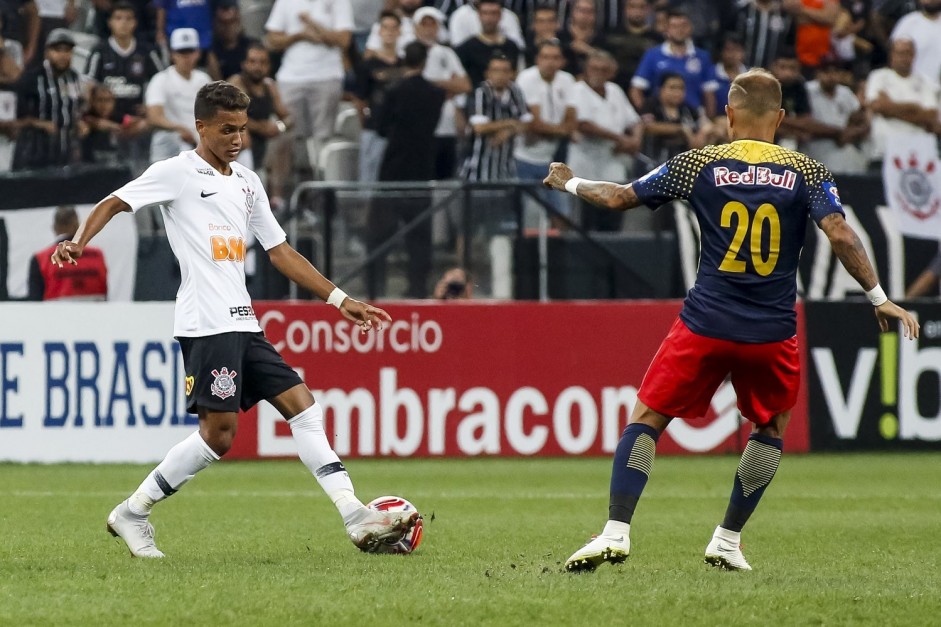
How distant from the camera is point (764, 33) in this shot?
19.3m

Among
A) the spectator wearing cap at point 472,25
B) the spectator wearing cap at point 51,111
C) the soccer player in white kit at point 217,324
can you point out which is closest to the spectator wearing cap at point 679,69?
the spectator wearing cap at point 472,25

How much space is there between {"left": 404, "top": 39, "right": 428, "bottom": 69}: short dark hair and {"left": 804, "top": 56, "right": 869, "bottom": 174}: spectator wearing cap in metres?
4.70

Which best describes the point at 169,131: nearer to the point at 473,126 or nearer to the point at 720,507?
the point at 473,126

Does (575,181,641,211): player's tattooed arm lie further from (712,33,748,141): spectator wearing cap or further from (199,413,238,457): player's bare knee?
(712,33,748,141): spectator wearing cap

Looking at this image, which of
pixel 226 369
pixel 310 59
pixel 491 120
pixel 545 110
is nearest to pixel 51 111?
pixel 310 59

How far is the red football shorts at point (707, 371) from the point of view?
6.61 meters

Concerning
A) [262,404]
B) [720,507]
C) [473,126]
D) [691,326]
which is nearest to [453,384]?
[262,404]

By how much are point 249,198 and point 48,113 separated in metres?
9.17

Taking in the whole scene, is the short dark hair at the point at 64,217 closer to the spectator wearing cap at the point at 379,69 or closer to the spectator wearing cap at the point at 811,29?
the spectator wearing cap at the point at 379,69

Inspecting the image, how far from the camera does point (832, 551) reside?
8008 mm

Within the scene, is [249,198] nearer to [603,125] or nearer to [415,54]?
[415,54]

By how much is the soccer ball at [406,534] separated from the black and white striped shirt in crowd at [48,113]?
9214 millimetres

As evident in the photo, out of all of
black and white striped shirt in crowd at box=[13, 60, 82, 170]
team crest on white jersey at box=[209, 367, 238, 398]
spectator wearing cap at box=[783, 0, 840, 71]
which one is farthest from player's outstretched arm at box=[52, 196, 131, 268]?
spectator wearing cap at box=[783, 0, 840, 71]

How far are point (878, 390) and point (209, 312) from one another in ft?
31.1
